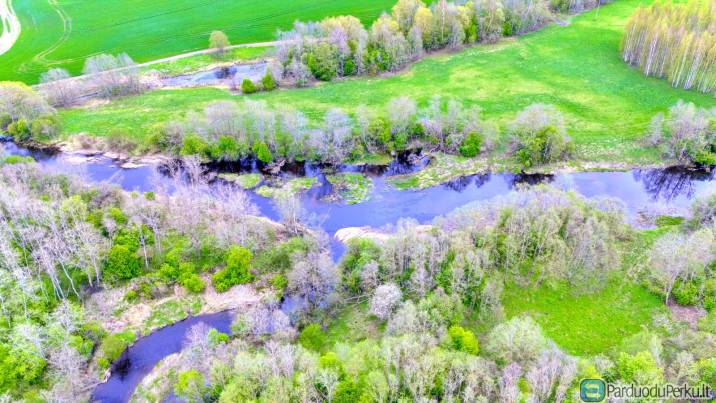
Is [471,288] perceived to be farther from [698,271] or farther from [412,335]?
[698,271]

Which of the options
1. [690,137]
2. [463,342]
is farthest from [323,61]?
[463,342]

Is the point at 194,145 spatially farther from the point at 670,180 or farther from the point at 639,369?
the point at 670,180

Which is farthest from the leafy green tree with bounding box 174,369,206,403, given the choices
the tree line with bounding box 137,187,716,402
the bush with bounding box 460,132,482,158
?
the bush with bounding box 460,132,482,158

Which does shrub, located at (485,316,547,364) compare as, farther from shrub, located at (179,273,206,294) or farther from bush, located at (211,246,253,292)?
shrub, located at (179,273,206,294)

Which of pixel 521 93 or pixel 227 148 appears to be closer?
pixel 227 148

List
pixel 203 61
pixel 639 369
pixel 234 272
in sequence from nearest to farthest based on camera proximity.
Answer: pixel 639 369
pixel 234 272
pixel 203 61
